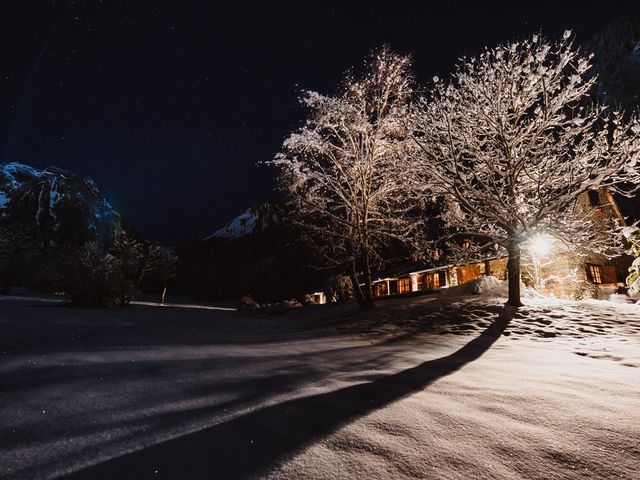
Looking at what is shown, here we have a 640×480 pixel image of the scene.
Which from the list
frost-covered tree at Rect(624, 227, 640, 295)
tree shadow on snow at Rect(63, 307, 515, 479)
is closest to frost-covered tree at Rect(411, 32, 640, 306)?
frost-covered tree at Rect(624, 227, 640, 295)

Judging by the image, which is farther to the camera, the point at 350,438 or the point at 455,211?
the point at 455,211

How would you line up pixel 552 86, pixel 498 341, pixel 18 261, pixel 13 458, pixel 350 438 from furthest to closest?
pixel 18 261
pixel 552 86
pixel 498 341
pixel 350 438
pixel 13 458

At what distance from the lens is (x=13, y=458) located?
1.23 m

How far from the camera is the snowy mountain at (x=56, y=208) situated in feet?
254

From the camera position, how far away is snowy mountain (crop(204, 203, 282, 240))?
177ft

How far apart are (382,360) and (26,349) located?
13.1 feet

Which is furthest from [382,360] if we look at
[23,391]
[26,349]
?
[26,349]

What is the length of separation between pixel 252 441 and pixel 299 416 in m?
0.37

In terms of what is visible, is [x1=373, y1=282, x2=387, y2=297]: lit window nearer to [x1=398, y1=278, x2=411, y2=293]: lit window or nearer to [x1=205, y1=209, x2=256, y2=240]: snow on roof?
[x1=398, y1=278, x2=411, y2=293]: lit window

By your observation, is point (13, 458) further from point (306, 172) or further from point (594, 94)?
point (594, 94)

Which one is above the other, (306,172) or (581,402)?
(306,172)

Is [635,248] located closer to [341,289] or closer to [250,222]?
[341,289]

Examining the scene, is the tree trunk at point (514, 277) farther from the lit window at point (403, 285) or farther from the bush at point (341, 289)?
the lit window at point (403, 285)

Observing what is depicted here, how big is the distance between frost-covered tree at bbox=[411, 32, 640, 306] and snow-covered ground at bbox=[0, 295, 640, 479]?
5.82 m
